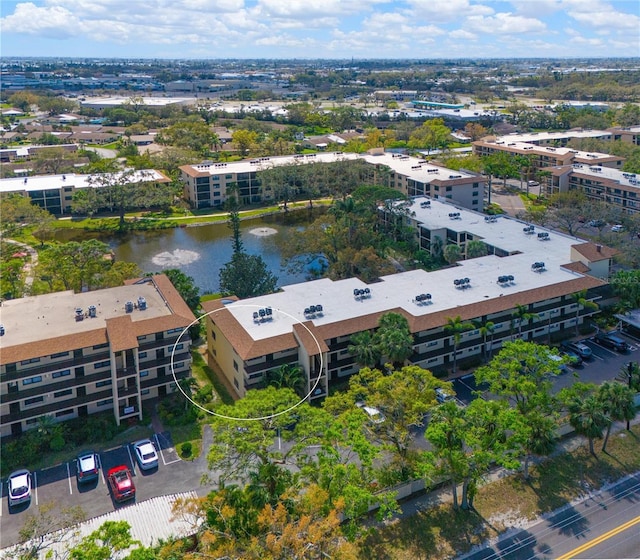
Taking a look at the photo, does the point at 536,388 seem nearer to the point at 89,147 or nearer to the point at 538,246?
the point at 538,246

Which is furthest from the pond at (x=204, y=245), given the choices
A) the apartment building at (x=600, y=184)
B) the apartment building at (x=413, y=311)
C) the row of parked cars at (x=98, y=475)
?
the apartment building at (x=600, y=184)

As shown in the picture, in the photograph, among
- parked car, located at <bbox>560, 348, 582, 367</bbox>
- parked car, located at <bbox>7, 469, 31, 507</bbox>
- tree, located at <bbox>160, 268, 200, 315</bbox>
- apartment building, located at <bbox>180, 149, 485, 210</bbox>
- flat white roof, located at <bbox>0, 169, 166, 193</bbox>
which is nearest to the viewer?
parked car, located at <bbox>7, 469, 31, 507</bbox>

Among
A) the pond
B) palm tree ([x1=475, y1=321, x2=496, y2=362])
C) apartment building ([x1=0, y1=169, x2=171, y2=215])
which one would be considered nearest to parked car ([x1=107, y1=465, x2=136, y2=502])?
palm tree ([x1=475, y1=321, x2=496, y2=362])

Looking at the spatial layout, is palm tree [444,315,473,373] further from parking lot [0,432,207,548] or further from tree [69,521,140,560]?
tree [69,521,140,560]

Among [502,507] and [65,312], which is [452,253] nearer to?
[502,507]

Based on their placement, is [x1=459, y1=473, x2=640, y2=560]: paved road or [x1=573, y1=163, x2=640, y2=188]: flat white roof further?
[x1=573, y1=163, x2=640, y2=188]: flat white roof

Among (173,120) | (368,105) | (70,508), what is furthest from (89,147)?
(70,508)

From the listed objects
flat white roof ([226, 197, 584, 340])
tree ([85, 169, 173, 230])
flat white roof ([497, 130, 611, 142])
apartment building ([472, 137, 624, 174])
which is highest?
flat white roof ([497, 130, 611, 142])
